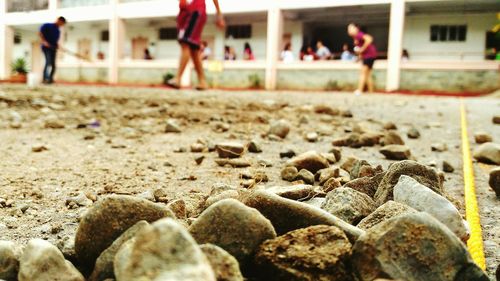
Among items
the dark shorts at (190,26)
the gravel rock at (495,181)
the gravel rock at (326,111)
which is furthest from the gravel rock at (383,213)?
the dark shorts at (190,26)

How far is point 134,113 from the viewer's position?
463 cm

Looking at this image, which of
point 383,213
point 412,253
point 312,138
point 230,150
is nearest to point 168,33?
point 312,138

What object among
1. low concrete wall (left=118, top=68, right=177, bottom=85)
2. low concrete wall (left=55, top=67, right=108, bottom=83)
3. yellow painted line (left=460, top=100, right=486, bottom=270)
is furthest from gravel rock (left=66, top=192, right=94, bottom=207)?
low concrete wall (left=55, top=67, right=108, bottom=83)

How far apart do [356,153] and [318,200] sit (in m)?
1.44

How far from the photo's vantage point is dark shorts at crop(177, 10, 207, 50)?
5520 millimetres

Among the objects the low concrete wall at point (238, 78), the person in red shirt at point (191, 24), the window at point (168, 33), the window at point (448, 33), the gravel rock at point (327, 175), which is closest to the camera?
the gravel rock at point (327, 175)

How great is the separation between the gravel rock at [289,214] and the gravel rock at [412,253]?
10cm

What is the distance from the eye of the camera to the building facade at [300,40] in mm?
16108

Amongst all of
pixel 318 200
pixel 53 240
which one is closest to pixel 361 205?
pixel 318 200

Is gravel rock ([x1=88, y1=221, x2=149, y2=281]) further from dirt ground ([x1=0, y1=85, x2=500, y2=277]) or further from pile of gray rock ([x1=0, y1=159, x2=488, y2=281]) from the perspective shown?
dirt ground ([x1=0, y1=85, x2=500, y2=277])

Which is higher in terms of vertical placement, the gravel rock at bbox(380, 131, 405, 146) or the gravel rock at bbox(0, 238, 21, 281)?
the gravel rock at bbox(380, 131, 405, 146)

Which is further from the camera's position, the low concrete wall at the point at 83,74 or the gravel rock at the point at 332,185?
the low concrete wall at the point at 83,74

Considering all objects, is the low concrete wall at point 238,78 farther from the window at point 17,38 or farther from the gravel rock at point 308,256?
the gravel rock at point 308,256

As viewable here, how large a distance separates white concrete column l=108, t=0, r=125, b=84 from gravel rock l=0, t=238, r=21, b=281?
2033 cm
